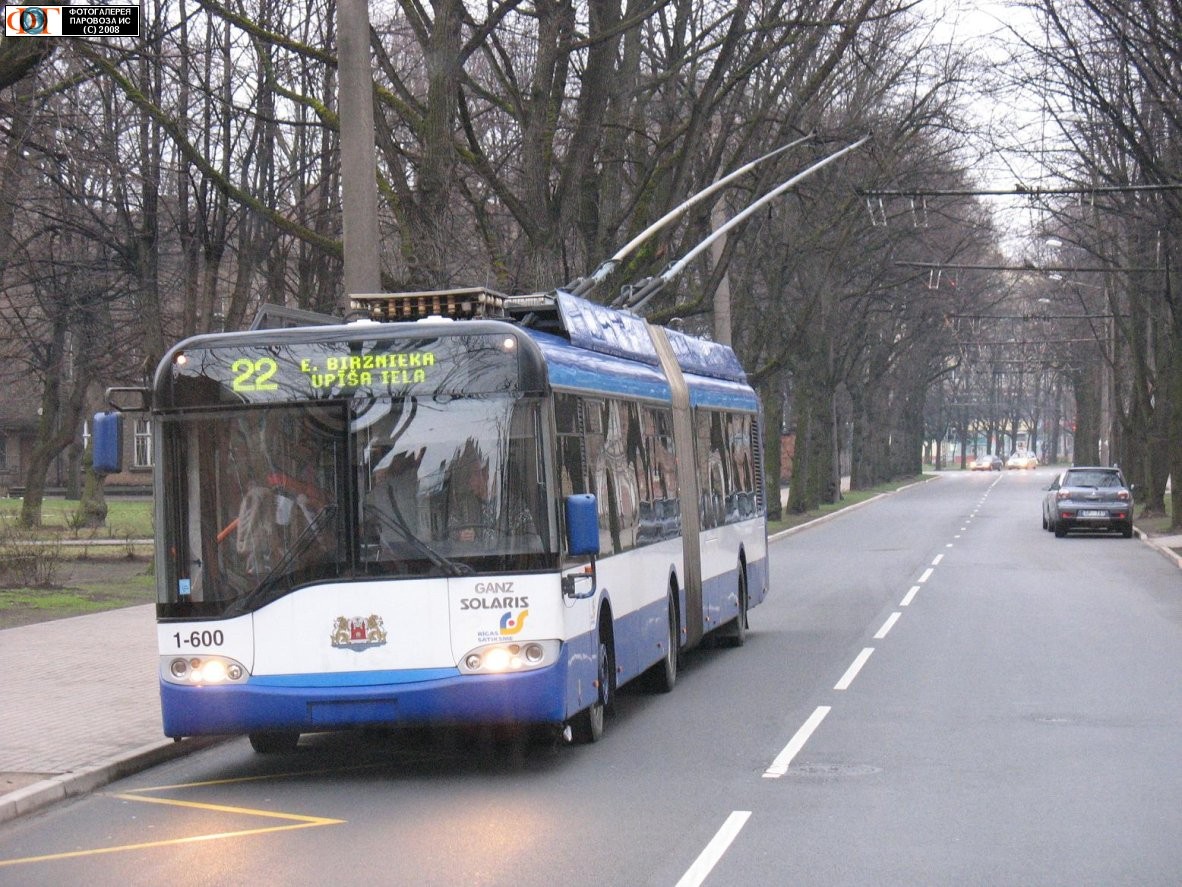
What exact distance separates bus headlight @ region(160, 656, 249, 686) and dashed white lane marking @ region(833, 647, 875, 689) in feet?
19.2

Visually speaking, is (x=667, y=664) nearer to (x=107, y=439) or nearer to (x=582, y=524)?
(x=582, y=524)

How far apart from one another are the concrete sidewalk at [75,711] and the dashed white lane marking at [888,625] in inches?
299

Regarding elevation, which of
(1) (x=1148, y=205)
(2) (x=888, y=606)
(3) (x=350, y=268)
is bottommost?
(2) (x=888, y=606)

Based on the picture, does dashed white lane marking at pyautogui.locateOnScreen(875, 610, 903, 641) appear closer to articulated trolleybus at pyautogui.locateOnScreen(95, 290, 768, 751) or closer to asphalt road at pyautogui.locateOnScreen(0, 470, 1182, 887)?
asphalt road at pyautogui.locateOnScreen(0, 470, 1182, 887)

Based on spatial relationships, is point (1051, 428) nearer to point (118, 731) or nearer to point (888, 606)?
point (888, 606)

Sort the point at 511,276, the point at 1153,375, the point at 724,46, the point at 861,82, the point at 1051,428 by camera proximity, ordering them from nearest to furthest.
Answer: the point at 724,46, the point at 511,276, the point at 861,82, the point at 1153,375, the point at 1051,428

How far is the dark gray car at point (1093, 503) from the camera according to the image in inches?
1576

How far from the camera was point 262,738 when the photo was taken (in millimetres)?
11625

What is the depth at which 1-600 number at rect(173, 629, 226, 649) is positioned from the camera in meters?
10.2

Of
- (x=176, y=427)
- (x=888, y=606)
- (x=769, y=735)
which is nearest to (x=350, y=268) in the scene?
(x=176, y=427)

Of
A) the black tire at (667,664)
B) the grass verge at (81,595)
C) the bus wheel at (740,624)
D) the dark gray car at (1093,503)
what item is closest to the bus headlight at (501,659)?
the black tire at (667,664)

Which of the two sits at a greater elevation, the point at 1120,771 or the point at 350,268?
the point at 350,268

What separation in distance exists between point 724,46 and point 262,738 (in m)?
12.5

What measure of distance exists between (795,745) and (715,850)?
3.31 m
